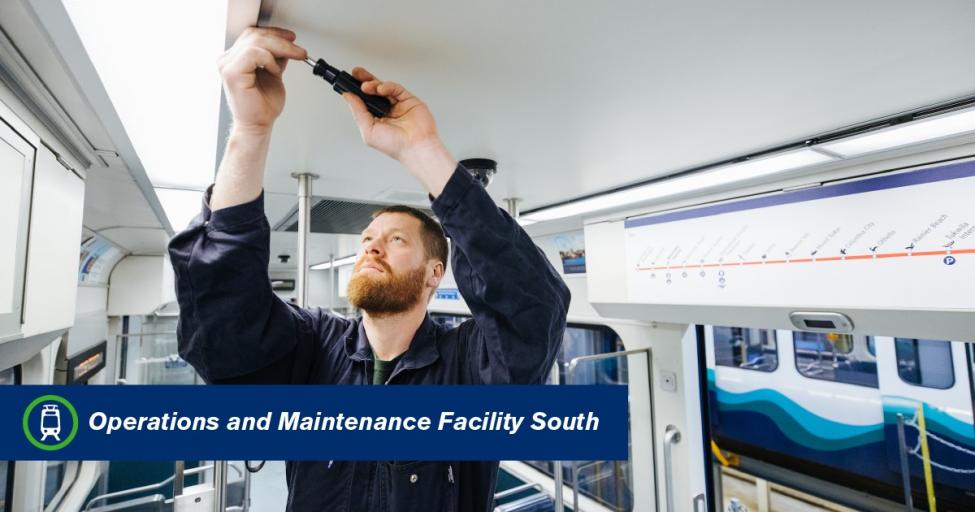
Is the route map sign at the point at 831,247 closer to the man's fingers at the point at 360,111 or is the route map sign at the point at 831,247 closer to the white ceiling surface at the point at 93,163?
the man's fingers at the point at 360,111

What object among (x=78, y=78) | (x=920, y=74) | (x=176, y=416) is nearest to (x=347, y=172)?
(x=78, y=78)

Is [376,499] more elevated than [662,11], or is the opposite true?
[662,11]

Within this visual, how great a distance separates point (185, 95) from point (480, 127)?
76cm

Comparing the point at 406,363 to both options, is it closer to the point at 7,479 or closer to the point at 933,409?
the point at 7,479

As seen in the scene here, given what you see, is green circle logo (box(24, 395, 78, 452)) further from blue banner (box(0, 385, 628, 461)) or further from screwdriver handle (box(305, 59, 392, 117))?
screwdriver handle (box(305, 59, 392, 117))

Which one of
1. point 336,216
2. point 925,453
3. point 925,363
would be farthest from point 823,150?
point 925,453

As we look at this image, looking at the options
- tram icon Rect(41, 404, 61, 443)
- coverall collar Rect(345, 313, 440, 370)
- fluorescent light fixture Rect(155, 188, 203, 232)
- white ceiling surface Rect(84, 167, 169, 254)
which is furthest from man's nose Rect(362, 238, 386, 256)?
white ceiling surface Rect(84, 167, 169, 254)

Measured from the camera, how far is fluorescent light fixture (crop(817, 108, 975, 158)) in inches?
51.3

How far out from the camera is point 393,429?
1.10 metres

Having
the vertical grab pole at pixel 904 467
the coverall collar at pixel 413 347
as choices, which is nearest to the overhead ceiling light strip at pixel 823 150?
the coverall collar at pixel 413 347

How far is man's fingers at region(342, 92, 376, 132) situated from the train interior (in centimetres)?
9

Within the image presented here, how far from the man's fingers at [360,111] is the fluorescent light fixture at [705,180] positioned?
→ 1411 mm

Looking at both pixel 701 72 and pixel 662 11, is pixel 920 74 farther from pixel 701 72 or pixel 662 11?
pixel 662 11

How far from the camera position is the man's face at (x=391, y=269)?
1.37 meters
